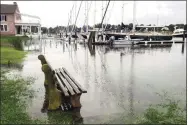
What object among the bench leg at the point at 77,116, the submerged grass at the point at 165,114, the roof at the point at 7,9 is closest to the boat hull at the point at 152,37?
the roof at the point at 7,9

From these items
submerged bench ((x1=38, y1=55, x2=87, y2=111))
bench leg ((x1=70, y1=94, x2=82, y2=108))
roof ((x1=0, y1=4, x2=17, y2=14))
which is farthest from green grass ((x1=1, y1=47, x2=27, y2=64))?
roof ((x1=0, y1=4, x2=17, y2=14))

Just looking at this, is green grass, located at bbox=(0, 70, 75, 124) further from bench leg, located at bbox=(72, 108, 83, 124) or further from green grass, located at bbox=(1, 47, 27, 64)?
green grass, located at bbox=(1, 47, 27, 64)

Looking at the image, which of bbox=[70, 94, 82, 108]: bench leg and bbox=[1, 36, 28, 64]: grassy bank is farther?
bbox=[1, 36, 28, 64]: grassy bank

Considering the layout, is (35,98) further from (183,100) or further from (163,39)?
(163,39)

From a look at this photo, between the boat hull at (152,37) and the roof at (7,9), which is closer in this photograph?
the roof at (7,9)

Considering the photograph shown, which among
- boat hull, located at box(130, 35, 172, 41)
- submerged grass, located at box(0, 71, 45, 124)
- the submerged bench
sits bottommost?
submerged grass, located at box(0, 71, 45, 124)

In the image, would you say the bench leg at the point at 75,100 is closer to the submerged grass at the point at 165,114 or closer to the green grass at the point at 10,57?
the submerged grass at the point at 165,114

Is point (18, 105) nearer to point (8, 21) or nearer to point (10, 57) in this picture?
point (10, 57)

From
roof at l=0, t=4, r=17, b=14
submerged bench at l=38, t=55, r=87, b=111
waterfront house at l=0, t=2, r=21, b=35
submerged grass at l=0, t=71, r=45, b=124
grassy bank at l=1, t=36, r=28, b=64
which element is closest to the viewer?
submerged grass at l=0, t=71, r=45, b=124

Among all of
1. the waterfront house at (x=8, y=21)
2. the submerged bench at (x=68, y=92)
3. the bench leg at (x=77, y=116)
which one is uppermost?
the waterfront house at (x=8, y=21)

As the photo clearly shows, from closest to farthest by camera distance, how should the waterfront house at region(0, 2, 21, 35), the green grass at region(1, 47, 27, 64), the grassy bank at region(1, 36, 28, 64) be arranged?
the green grass at region(1, 47, 27, 64) → the grassy bank at region(1, 36, 28, 64) → the waterfront house at region(0, 2, 21, 35)

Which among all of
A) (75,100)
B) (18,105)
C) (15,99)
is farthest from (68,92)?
(15,99)

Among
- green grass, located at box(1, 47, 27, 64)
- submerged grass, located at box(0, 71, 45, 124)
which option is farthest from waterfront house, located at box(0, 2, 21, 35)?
submerged grass, located at box(0, 71, 45, 124)

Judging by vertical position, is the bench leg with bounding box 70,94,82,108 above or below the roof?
below
